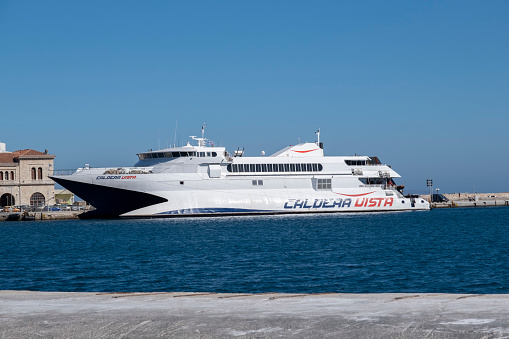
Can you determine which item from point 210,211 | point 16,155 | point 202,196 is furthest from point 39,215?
point 210,211

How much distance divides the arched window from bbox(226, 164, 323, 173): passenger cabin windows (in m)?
28.8

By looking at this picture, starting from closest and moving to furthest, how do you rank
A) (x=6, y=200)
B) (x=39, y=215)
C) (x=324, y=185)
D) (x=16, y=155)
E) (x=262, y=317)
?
(x=262, y=317), (x=324, y=185), (x=39, y=215), (x=6, y=200), (x=16, y=155)

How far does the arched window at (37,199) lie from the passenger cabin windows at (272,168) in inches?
1132

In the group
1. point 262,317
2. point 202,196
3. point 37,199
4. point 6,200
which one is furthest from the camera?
point 6,200

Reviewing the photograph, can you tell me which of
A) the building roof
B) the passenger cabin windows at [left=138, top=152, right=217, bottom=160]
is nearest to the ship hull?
the passenger cabin windows at [left=138, top=152, right=217, bottom=160]

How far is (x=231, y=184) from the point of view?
171 ft

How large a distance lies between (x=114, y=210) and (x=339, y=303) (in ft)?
146

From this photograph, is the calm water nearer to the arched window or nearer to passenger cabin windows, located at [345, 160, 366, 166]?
passenger cabin windows, located at [345, 160, 366, 166]

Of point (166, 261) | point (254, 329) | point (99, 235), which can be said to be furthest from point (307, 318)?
point (99, 235)

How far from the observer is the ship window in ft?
180

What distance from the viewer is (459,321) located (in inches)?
293

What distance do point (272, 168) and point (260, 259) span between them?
96.9 feet

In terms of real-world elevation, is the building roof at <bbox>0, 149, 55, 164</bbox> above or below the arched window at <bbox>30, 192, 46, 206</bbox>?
above

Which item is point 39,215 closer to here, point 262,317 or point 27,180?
point 27,180
